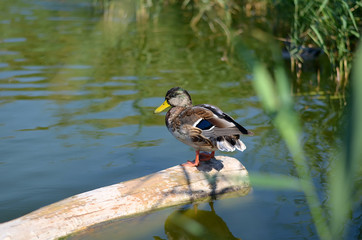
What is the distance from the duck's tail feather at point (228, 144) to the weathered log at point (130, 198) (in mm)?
260

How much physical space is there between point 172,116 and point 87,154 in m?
1.58

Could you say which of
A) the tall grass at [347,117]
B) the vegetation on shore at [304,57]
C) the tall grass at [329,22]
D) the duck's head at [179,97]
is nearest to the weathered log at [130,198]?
the duck's head at [179,97]

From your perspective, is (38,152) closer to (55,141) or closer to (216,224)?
(55,141)

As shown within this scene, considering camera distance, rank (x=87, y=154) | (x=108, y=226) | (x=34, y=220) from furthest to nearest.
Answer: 1. (x=87, y=154)
2. (x=108, y=226)
3. (x=34, y=220)

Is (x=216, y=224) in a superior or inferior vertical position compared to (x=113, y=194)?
inferior

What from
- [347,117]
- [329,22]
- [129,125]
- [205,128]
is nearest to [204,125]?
[205,128]

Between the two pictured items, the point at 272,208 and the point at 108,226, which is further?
the point at 272,208

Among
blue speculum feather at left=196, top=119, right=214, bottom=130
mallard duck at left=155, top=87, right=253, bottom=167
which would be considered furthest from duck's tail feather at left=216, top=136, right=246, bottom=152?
blue speculum feather at left=196, top=119, right=214, bottom=130

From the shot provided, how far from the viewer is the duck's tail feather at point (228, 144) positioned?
4.13 metres

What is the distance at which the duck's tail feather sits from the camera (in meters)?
4.13

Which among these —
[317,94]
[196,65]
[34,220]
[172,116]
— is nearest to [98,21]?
[196,65]

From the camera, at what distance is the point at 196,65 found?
10.2 meters

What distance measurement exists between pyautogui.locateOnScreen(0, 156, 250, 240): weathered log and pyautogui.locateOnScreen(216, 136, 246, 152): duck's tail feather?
Answer: 0.26 m

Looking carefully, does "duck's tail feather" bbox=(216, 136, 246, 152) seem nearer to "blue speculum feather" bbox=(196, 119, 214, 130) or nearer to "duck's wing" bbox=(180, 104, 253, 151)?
"duck's wing" bbox=(180, 104, 253, 151)
